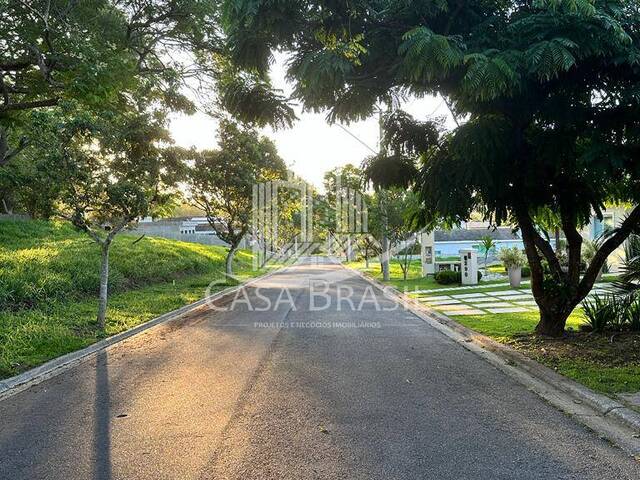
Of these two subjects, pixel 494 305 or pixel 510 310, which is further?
pixel 494 305

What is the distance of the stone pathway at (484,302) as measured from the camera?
13.6 m

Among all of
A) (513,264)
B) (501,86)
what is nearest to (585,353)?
(501,86)

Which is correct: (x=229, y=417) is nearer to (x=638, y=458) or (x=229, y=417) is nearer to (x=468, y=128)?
(x=638, y=458)

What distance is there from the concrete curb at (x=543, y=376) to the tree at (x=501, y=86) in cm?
133

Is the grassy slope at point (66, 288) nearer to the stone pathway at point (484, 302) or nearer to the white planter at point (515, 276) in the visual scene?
the stone pathway at point (484, 302)

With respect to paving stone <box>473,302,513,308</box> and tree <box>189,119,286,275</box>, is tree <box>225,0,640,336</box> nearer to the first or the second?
paving stone <box>473,302,513,308</box>

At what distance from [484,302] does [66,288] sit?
1230 centimetres

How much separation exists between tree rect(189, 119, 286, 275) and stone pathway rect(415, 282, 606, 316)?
1011cm

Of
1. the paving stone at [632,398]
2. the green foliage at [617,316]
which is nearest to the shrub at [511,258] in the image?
the green foliage at [617,316]

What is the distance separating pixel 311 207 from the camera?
2189 inches

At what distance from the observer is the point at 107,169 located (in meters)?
11.4

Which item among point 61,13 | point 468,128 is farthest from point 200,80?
point 468,128

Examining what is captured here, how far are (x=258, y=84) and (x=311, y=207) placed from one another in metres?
48.1

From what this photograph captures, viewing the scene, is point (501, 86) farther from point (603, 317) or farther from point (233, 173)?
point (233, 173)
